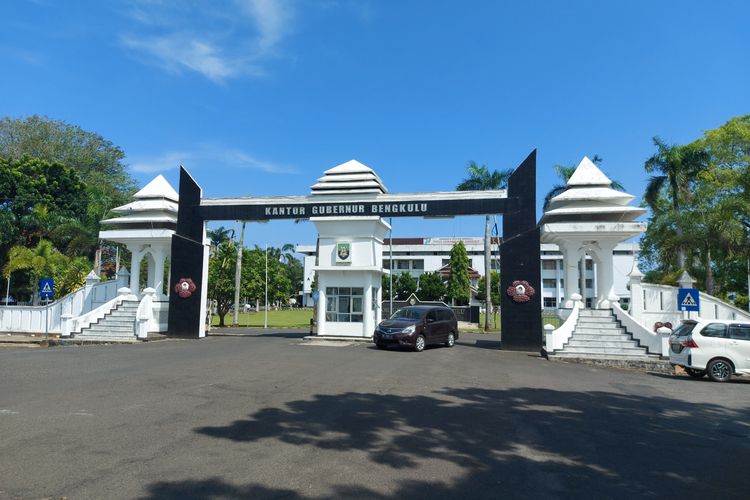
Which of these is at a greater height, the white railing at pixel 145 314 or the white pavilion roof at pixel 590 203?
the white pavilion roof at pixel 590 203

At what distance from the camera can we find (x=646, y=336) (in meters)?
18.5

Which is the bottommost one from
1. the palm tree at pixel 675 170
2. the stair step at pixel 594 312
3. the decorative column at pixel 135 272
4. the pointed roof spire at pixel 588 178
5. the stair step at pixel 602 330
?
the stair step at pixel 602 330

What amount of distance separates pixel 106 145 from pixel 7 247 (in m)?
19.6

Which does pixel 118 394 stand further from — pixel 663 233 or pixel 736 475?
pixel 663 233

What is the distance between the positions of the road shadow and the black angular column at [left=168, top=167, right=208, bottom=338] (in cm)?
1684

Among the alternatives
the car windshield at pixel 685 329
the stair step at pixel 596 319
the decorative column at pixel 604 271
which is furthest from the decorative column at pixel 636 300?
the car windshield at pixel 685 329

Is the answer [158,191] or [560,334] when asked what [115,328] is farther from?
[560,334]

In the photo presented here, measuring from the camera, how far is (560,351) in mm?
18969

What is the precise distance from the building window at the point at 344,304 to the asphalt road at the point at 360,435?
11.1 m

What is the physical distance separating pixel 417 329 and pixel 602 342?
664 cm

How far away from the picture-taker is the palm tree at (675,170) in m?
35.0

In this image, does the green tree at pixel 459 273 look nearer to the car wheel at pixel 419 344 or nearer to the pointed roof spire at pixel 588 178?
the pointed roof spire at pixel 588 178

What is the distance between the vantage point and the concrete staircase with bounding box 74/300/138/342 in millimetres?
22891

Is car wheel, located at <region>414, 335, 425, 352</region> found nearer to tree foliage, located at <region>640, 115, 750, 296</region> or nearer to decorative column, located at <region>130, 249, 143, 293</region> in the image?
decorative column, located at <region>130, 249, 143, 293</region>
